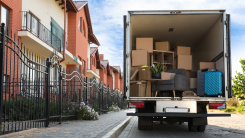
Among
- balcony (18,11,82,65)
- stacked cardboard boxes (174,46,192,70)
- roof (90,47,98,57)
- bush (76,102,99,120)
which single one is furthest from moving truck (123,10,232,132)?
roof (90,47,98,57)

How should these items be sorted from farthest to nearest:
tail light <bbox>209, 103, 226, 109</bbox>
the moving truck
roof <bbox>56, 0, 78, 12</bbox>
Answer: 1. roof <bbox>56, 0, 78, 12</bbox>
2. tail light <bbox>209, 103, 226, 109</bbox>
3. the moving truck

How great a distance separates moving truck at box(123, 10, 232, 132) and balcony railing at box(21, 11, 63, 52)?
7275 millimetres

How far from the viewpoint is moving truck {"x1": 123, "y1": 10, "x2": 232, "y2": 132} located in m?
7.36

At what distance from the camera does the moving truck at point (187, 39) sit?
7.36m

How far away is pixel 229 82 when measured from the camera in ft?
24.2

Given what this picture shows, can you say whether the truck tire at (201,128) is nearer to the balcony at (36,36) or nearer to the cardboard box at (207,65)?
the cardboard box at (207,65)

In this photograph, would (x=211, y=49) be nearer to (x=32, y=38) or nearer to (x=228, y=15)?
(x=228, y=15)

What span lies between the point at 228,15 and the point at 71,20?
672 inches

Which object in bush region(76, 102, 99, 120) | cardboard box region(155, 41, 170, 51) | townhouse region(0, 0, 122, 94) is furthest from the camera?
townhouse region(0, 0, 122, 94)

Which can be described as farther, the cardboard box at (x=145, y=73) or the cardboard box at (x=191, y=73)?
the cardboard box at (x=191, y=73)

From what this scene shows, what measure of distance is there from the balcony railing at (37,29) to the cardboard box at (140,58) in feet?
23.0

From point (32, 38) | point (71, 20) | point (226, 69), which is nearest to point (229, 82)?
point (226, 69)

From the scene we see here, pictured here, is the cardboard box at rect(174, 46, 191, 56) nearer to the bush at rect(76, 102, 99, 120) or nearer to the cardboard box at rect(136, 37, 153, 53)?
the cardboard box at rect(136, 37, 153, 53)

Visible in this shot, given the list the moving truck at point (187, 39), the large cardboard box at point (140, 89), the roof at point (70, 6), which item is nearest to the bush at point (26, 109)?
the moving truck at point (187, 39)
